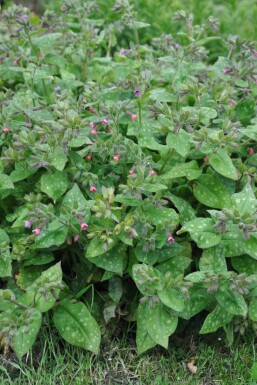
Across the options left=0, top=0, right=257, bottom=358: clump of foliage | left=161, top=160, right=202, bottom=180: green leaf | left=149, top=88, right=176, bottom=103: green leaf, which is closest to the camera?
left=0, top=0, right=257, bottom=358: clump of foliage

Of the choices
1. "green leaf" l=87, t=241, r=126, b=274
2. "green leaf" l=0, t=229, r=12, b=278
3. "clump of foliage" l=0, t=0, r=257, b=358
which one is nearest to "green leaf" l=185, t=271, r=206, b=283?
"clump of foliage" l=0, t=0, r=257, b=358

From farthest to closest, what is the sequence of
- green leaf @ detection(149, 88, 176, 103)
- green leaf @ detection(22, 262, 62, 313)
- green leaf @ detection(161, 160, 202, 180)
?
green leaf @ detection(149, 88, 176, 103) → green leaf @ detection(161, 160, 202, 180) → green leaf @ detection(22, 262, 62, 313)

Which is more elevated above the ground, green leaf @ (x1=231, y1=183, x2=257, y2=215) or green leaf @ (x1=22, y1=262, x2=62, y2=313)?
green leaf @ (x1=231, y1=183, x2=257, y2=215)

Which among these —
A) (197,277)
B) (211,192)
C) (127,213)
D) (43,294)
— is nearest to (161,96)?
(211,192)

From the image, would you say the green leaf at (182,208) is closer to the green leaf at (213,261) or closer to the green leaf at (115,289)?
the green leaf at (213,261)

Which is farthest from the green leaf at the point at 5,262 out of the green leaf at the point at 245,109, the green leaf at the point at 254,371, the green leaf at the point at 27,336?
the green leaf at the point at 245,109

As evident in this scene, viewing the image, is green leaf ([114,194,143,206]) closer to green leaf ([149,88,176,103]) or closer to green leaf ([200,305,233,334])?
green leaf ([200,305,233,334])
